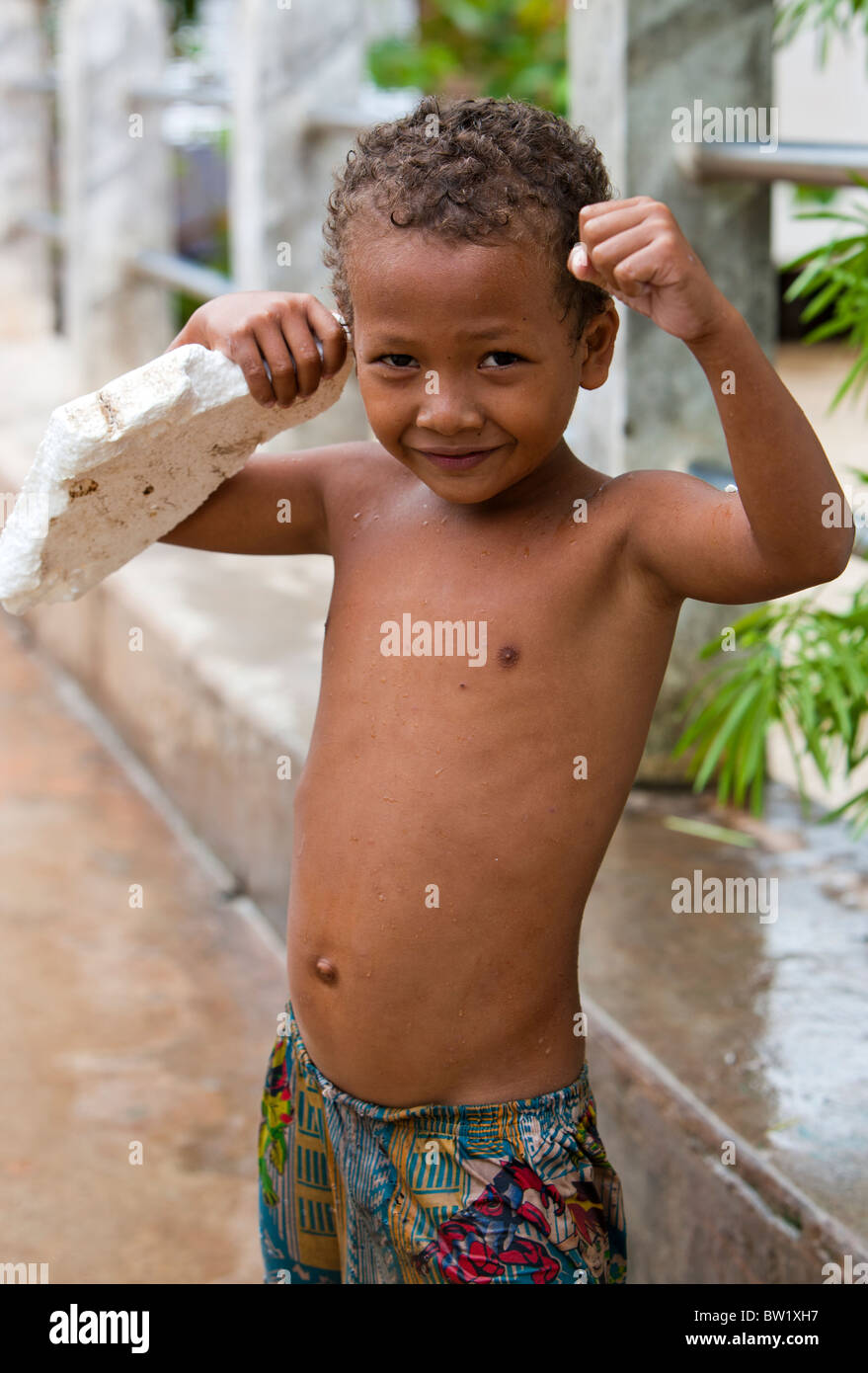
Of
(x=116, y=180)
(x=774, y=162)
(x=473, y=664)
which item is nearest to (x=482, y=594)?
(x=473, y=664)

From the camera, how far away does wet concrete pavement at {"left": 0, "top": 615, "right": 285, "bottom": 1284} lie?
7.62 ft

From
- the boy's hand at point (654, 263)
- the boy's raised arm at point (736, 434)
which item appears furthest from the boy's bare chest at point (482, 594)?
the boy's hand at point (654, 263)

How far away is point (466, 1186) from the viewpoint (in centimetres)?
144

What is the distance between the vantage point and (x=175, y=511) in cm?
165

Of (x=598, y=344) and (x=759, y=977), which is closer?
(x=598, y=344)

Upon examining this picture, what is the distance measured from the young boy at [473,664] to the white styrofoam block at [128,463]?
Answer: 0.05m

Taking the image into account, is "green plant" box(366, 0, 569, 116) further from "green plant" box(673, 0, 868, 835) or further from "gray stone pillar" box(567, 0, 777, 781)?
Answer: "green plant" box(673, 0, 868, 835)

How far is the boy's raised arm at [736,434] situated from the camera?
120 centimetres

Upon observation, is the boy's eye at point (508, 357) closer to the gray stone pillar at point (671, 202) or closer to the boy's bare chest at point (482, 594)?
the boy's bare chest at point (482, 594)

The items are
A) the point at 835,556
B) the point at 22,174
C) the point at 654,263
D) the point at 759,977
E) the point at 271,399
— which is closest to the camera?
the point at 654,263

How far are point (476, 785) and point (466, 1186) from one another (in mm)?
353

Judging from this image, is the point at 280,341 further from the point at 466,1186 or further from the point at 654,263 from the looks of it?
the point at 466,1186

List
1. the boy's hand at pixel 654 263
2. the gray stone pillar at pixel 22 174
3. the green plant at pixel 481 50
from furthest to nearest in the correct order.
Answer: the green plant at pixel 481 50 < the gray stone pillar at pixel 22 174 < the boy's hand at pixel 654 263
